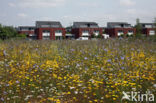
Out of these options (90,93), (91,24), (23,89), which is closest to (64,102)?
(90,93)

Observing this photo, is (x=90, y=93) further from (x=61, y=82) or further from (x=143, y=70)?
(x=143, y=70)

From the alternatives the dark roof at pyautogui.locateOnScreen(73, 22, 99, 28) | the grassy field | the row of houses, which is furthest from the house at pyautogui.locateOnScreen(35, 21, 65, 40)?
the grassy field

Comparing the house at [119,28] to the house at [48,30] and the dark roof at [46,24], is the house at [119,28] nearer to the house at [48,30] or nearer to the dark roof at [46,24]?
the house at [48,30]

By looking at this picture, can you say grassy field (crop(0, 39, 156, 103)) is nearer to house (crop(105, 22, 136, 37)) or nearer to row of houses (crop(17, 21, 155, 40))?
row of houses (crop(17, 21, 155, 40))

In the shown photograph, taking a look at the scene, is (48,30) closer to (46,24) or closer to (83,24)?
(46,24)

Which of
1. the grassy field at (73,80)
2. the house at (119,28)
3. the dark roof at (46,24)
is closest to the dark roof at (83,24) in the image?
the dark roof at (46,24)

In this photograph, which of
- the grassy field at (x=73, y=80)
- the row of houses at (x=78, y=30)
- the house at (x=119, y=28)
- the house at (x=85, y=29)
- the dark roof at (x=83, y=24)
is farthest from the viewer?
the house at (x=119, y=28)

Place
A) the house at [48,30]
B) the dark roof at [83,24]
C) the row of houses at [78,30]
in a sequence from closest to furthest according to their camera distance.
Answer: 1. the house at [48,30]
2. the row of houses at [78,30]
3. the dark roof at [83,24]

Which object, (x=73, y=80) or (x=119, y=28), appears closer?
(x=73, y=80)

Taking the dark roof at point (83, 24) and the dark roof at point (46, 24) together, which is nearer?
the dark roof at point (46, 24)

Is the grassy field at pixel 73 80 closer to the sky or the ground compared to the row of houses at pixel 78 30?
closer to the ground

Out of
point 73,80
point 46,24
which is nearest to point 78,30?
point 46,24

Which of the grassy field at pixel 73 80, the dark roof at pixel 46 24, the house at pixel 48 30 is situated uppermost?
the dark roof at pixel 46 24

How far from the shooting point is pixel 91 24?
68.4 meters
